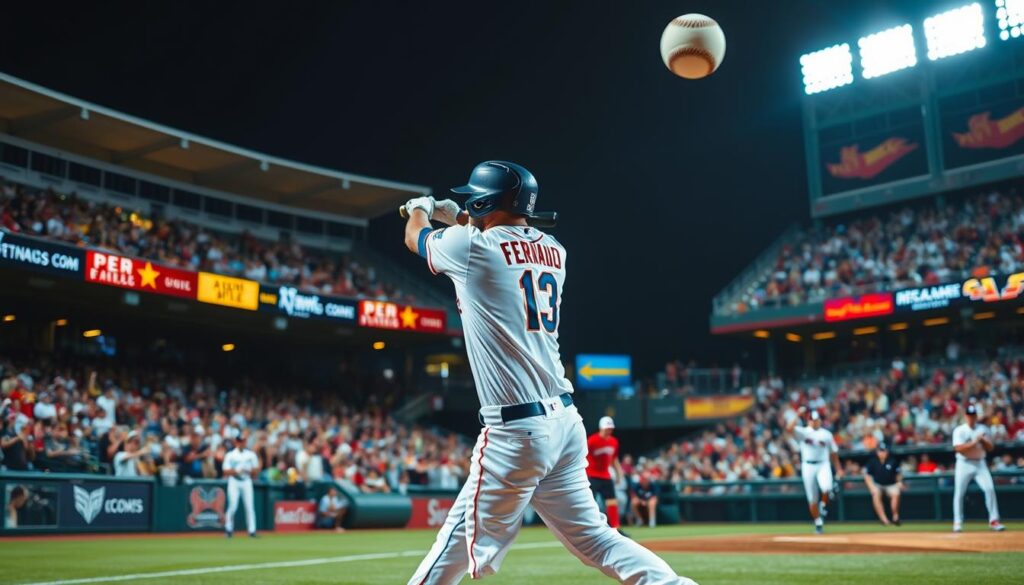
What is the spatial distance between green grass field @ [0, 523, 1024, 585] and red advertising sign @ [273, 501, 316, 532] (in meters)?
8.72

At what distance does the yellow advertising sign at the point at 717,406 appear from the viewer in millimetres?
37344

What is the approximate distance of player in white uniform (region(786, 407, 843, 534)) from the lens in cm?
1739

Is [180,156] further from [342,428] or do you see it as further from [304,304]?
[342,428]

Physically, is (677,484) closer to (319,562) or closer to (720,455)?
(720,455)

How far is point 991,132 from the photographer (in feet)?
111

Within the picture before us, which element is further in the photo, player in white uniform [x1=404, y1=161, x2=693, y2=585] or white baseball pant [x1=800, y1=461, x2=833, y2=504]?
white baseball pant [x1=800, y1=461, x2=833, y2=504]

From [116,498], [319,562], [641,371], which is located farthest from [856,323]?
[319,562]

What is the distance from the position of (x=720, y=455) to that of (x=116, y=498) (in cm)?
1945

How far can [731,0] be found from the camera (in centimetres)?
3416

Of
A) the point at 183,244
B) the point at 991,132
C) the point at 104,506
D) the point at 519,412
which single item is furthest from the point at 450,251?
the point at 991,132

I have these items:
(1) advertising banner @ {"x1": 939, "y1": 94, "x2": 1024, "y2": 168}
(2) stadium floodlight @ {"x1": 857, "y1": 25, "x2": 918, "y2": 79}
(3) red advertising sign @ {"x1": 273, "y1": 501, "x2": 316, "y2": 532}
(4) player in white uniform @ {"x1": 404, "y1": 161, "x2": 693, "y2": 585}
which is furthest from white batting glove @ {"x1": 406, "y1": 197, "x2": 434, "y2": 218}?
(2) stadium floodlight @ {"x1": 857, "y1": 25, "x2": 918, "y2": 79}

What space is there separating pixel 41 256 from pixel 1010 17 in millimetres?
31255

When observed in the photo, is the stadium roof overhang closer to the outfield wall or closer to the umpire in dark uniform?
the outfield wall

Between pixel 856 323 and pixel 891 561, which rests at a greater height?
pixel 856 323
